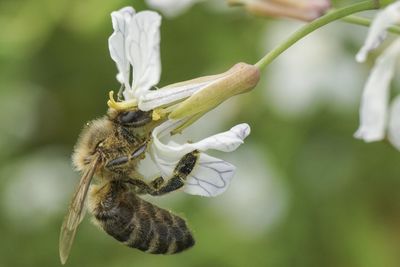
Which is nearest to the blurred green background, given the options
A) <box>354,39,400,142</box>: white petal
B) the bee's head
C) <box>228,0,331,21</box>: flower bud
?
<box>228,0,331,21</box>: flower bud

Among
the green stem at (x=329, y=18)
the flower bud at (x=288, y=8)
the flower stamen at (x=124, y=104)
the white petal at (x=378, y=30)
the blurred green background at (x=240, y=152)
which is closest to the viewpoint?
the white petal at (x=378, y=30)

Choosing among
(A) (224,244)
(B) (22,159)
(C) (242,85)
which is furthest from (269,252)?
(C) (242,85)

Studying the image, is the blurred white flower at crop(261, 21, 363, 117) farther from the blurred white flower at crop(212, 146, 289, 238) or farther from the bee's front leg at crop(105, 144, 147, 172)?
the bee's front leg at crop(105, 144, 147, 172)

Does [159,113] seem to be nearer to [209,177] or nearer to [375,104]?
[209,177]

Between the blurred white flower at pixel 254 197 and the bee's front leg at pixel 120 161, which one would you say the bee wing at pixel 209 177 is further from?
the blurred white flower at pixel 254 197

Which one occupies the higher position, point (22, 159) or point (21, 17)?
point (21, 17)

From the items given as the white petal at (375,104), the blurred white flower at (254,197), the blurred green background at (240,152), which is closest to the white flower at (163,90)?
the white petal at (375,104)

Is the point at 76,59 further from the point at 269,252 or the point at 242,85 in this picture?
the point at 242,85
